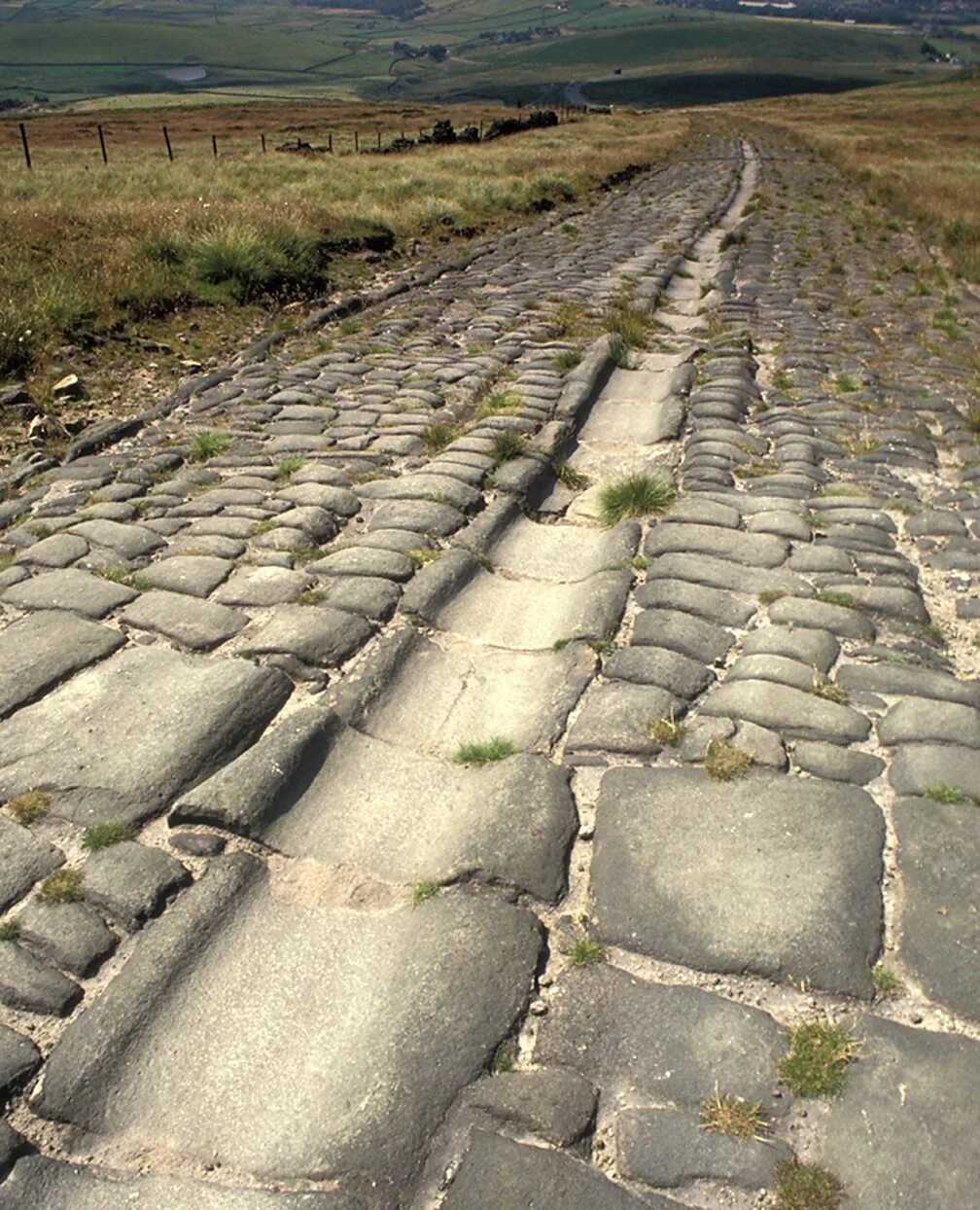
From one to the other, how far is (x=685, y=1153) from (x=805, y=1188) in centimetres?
29

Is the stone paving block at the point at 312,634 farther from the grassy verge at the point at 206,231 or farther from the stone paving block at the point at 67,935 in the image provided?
the grassy verge at the point at 206,231

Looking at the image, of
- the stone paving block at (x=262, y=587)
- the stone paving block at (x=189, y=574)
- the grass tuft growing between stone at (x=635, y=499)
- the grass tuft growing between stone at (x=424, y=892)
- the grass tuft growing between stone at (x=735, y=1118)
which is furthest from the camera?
the grass tuft growing between stone at (x=635, y=499)

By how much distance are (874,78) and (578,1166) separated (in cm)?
17671

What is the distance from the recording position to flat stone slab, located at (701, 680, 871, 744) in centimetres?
405

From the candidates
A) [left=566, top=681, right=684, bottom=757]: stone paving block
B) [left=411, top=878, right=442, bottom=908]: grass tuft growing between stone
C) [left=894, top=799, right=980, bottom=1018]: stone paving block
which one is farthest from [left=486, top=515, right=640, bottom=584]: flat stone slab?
[left=411, top=878, right=442, bottom=908]: grass tuft growing between stone

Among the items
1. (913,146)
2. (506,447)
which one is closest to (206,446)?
(506,447)

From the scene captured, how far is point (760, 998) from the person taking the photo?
2.94 m

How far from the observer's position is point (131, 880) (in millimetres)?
3268

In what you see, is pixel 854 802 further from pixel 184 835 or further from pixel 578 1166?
pixel 184 835

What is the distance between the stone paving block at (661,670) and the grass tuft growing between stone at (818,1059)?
174 centimetres

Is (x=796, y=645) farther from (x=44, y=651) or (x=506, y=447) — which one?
(x=44, y=651)

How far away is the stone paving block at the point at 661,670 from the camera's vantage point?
4.40 metres

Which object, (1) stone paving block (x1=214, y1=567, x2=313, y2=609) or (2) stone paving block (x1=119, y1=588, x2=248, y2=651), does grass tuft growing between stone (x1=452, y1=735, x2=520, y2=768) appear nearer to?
(2) stone paving block (x1=119, y1=588, x2=248, y2=651)

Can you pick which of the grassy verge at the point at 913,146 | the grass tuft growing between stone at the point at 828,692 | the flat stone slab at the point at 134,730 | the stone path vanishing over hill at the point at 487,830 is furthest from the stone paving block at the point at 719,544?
the grassy verge at the point at 913,146
